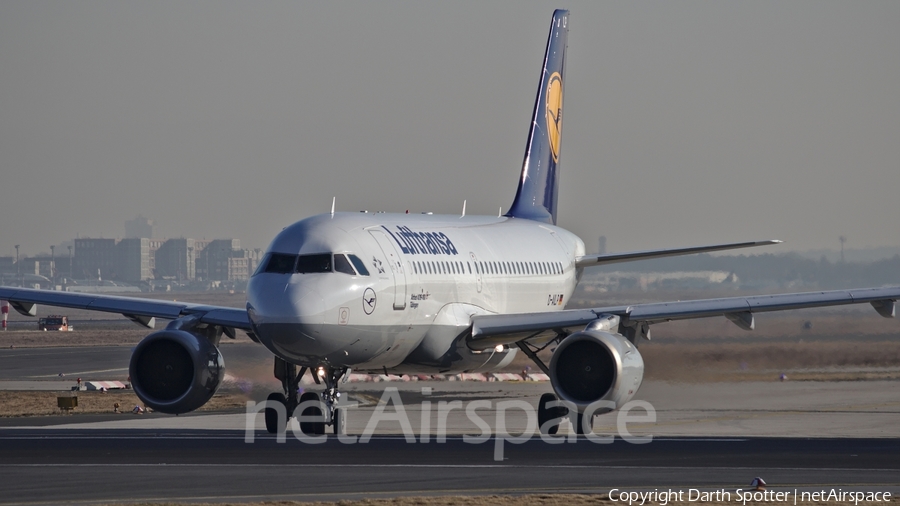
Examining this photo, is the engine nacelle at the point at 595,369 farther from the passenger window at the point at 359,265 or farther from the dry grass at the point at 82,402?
the dry grass at the point at 82,402

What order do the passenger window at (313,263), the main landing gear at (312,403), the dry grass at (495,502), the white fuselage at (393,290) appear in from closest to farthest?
the dry grass at (495,502), the white fuselage at (393,290), the passenger window at (313,263), the main landing gear at (312,403)

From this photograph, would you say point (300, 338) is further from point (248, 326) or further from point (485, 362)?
point (485, 362)

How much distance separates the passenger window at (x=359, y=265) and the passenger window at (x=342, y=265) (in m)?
0.17

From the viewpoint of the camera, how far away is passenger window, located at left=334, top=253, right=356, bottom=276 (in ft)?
89.2

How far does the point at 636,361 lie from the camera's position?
28812mm

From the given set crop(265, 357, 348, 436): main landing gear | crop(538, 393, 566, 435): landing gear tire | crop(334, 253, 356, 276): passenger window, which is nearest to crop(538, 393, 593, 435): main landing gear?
crop(538, 393, 566, 435): landing gear tire

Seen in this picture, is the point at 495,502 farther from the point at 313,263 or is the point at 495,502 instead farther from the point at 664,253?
the point at 664,253

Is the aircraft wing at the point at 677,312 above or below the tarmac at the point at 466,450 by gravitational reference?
above

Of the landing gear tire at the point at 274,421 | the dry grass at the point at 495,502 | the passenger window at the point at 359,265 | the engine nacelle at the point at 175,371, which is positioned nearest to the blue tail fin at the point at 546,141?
the landing gear tire at the point at 274,421

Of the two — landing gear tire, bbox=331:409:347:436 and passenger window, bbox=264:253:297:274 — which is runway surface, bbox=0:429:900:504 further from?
passenger window, bbox=264:253:297:274

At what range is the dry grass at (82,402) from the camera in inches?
1547

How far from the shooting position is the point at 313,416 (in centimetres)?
2991

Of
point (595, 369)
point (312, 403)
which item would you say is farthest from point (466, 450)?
point (312, 403)

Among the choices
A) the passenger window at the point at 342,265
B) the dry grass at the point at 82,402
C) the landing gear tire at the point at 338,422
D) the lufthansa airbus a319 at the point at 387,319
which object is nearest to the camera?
the lufthansa airbus a319 at the point at 387,319
